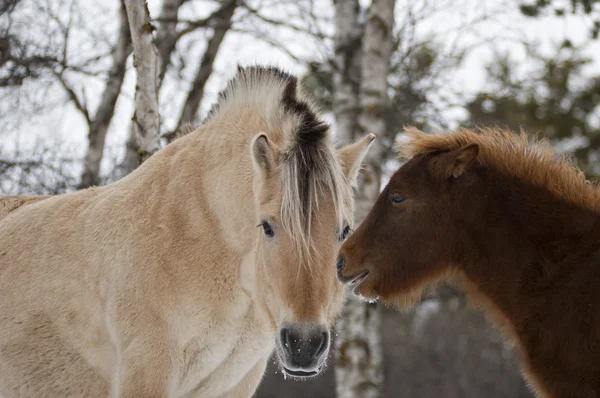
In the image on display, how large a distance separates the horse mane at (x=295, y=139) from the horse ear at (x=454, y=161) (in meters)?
0.63

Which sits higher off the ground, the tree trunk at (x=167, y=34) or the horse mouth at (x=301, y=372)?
the tree trunk at (x=167, y=34)

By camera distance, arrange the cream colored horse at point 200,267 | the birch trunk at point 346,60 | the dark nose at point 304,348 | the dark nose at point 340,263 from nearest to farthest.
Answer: the dark nose at point 304,348, the cream colored horse at point 200,267, the dark nose at point 340,263, the birch trunk at point 346,60

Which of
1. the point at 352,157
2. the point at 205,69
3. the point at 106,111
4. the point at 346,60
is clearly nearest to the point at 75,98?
the point at 106,111

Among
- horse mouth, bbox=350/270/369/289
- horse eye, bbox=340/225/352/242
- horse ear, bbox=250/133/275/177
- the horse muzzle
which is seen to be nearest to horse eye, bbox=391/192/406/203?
horse eye, bbox=340/225/352/242

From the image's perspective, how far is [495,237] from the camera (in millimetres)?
4625

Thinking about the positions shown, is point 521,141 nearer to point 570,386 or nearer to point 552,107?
point 570,386

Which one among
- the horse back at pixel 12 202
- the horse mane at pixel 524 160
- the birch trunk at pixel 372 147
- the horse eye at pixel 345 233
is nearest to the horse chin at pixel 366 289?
the horse eye at pixel 345 233

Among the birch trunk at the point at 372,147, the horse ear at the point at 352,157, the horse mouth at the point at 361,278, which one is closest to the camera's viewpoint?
the horse mouth at the point at 361,278

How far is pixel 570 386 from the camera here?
13.3ft

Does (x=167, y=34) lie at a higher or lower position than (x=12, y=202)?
higher

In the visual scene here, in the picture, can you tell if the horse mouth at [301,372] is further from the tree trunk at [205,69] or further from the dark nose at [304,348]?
the tree trunk at [205,69]

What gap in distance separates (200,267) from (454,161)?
1785 mm

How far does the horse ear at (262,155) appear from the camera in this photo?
4.39m

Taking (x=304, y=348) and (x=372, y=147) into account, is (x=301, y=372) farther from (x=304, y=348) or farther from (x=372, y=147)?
(x=372, y=147)
